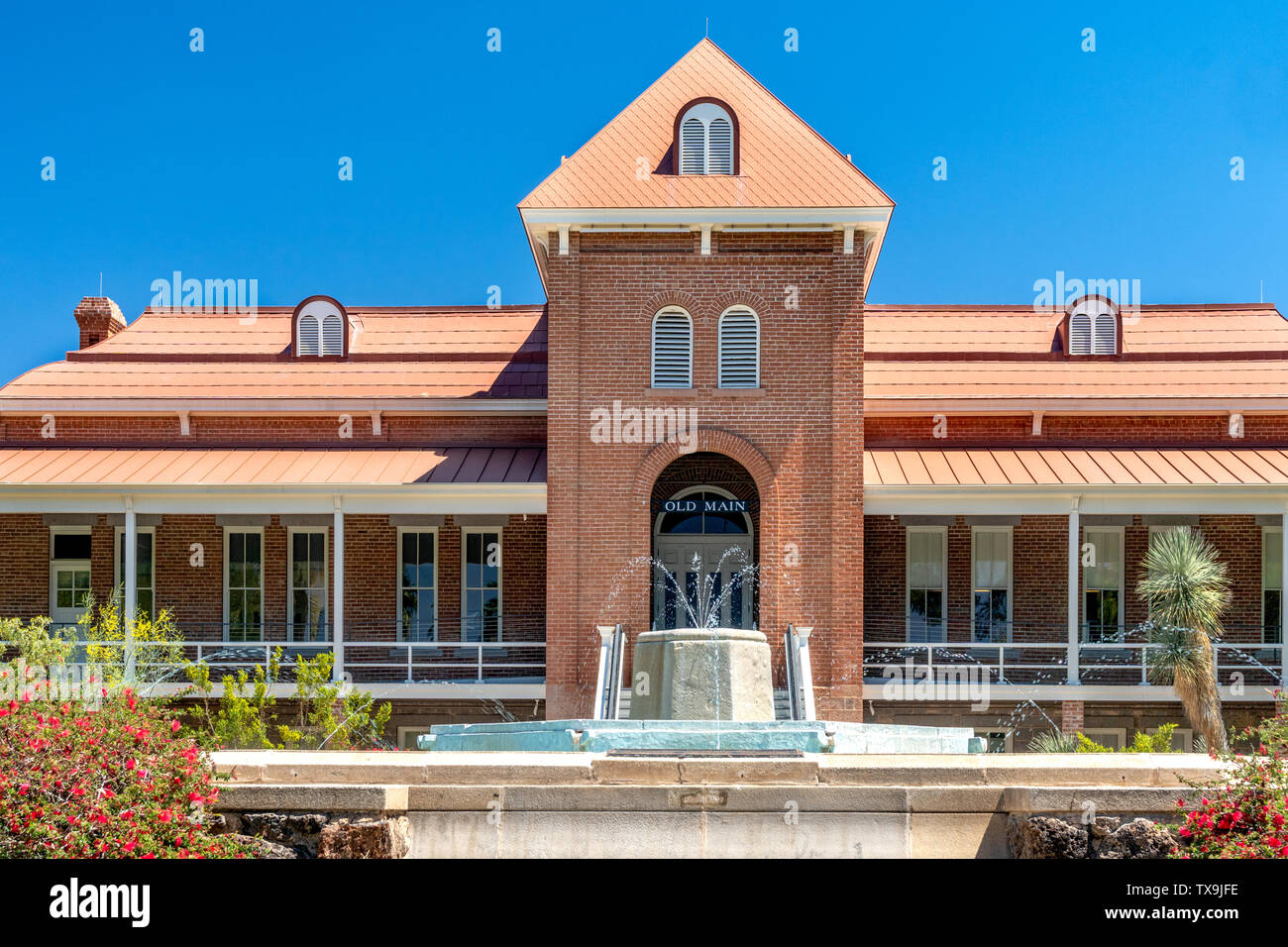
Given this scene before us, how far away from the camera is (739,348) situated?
69.2ft

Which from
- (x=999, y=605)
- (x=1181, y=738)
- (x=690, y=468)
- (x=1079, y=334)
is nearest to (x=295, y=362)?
(x=690, y=468)

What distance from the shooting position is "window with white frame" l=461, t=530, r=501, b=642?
23062 millimetres

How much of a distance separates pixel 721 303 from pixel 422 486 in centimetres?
584

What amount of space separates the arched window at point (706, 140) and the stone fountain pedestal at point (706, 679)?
9941 mm

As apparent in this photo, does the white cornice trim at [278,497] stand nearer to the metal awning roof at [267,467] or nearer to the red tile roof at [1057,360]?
the metal awning roof at [267,467]

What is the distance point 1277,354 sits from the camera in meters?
25.2

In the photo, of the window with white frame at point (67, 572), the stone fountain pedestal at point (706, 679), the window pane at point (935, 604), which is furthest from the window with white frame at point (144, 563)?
the window pane at point (935, 604)

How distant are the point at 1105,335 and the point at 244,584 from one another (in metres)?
17.5

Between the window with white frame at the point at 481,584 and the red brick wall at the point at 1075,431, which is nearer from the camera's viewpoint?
the window with white frame at the point at 481,584

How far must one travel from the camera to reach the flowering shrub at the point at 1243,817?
7.78m

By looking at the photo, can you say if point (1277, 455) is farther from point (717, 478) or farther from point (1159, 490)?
point (717, 478)

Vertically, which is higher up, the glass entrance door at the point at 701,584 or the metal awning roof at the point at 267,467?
the metal awning roof at the point at 267,467

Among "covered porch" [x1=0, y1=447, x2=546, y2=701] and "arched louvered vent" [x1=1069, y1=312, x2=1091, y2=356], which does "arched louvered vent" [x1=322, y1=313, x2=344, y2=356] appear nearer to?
"covered porch" [x1=0, y1=447, x2=546, y2=701]

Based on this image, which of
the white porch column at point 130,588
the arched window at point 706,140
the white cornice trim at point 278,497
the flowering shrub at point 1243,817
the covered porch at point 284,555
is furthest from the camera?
the covered porch at point 284,555
